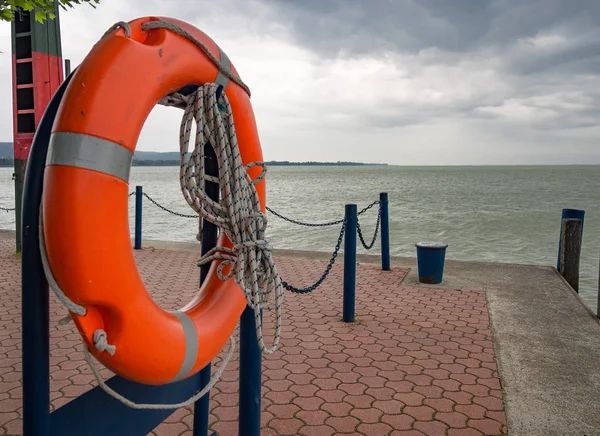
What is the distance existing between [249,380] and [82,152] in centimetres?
140

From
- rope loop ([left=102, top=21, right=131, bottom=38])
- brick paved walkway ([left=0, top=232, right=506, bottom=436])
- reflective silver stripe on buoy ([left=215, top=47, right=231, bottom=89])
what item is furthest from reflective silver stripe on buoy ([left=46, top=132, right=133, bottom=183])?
brick paved walkway ([left=0, top=232, right=506, bottom=436])

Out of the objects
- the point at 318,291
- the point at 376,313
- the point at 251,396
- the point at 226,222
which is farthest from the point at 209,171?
the point at 318,291

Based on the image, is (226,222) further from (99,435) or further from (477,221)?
(477,221)

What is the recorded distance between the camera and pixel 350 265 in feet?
16.1

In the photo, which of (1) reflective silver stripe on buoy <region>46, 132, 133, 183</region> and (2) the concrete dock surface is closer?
(1) reflective silver stripe on buoy <region>46, 132, 133, 183</region>

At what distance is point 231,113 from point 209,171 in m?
0.27

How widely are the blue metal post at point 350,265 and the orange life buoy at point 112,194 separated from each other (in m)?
A: 3.09

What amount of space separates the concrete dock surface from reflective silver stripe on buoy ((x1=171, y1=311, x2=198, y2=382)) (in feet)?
3.91

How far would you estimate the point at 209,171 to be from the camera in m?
2.23

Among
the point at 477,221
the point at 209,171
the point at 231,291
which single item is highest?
the point at 209,171

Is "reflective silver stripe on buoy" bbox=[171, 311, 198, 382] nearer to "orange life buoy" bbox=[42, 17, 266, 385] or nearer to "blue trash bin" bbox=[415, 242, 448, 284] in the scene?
"orange life buoy" bbox=[42, 17, 266, 385]

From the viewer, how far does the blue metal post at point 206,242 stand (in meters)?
2.23

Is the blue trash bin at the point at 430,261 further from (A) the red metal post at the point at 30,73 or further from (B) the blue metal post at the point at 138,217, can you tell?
(A) the red metal post at the point at 30,73

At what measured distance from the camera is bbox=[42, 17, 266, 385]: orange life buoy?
4.87 feet
